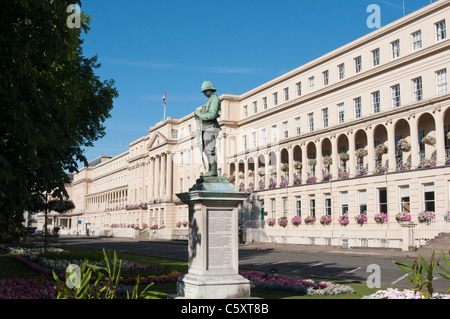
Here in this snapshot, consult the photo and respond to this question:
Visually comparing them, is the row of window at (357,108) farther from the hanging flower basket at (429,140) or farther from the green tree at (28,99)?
the green tree at (28,99)

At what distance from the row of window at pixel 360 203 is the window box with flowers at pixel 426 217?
3.63 ft

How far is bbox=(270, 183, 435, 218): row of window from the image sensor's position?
3566 cm

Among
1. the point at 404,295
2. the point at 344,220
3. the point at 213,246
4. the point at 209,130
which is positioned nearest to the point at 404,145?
the point at 344,220

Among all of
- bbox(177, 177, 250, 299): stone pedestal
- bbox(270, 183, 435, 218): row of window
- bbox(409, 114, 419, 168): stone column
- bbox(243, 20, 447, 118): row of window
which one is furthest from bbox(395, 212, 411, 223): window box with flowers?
bbox(177, 177, 250, 299): stone pedestal

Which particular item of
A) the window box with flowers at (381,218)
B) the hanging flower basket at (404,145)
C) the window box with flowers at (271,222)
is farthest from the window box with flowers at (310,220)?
the hanging flower basket at (404,145)

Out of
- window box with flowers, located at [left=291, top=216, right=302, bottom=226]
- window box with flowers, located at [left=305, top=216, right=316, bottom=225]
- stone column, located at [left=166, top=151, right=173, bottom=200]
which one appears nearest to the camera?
window box with flowers, located at [left=305, top=216, right=316, bottom=225]

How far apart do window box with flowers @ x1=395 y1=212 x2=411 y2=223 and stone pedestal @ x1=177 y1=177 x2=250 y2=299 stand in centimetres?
2811

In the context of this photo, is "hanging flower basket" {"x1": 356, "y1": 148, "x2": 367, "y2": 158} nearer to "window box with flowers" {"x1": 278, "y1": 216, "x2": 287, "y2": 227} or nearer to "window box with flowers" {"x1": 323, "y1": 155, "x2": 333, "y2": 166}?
"window box with flowers" {"x1": 323, "y1": 155, "x2": 333, "y2": 166}

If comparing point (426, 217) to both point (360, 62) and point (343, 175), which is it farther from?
point (360, 62)

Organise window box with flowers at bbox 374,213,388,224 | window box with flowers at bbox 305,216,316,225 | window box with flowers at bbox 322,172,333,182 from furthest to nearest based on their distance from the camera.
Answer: window box with flowers at bbox 305,216,316,225 < window box with flowers at bbox 322,172,333,182 < window box with flowers at bbox 374,213,388,224

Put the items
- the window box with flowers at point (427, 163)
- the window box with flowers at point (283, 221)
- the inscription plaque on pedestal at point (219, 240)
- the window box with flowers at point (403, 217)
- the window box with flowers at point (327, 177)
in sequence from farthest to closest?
the window box with flowers at point (283, 221) → the window box with flowers at point (327, 177) → the window box with flowers at point (403, 217) → the window box with flowers at point (427, 163) → the inscription plaque on pedestal at point (219, 240)

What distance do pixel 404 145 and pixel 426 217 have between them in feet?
20.1

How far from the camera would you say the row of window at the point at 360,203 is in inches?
1404
